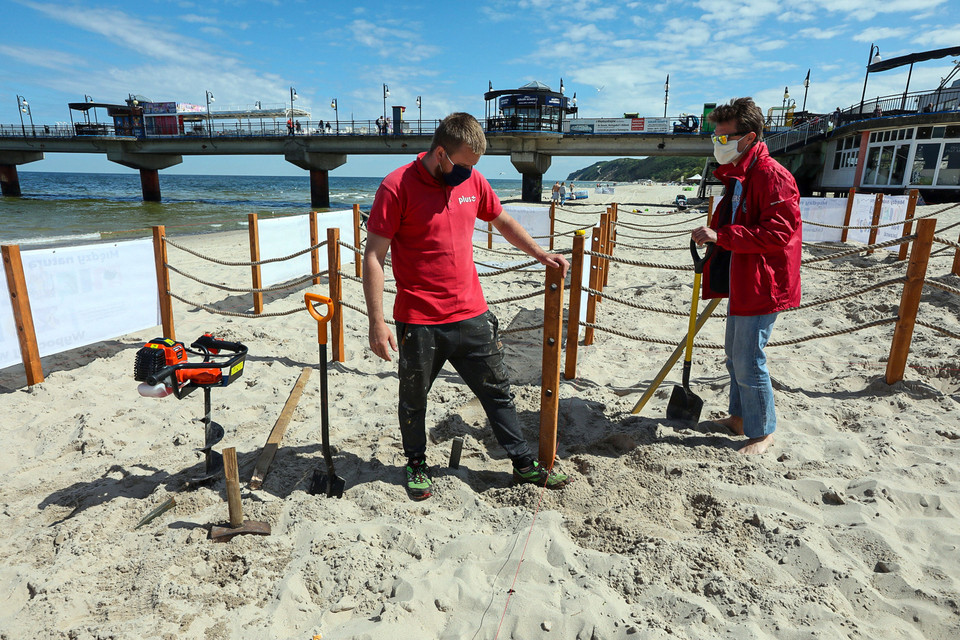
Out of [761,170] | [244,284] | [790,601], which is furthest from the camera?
[244,284]

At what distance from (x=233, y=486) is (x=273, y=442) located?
817 millimetres

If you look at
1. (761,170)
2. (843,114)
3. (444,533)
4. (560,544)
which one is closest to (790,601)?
(560,544)

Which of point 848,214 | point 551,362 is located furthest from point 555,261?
point 848,214

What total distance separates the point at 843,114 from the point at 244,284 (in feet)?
110

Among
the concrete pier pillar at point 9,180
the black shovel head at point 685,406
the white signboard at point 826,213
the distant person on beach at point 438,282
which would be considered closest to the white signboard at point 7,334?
the distant person on beach at point 438,282

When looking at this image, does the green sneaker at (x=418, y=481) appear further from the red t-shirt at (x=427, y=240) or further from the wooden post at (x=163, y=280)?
the wooden post at (x=163, y=280)

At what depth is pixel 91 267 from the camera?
505cm

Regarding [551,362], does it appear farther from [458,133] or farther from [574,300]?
[458,133]

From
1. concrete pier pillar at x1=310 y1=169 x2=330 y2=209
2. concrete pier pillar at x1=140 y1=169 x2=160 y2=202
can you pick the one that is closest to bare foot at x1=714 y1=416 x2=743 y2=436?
concrete pier pillar at x1=310 y1=169 x2=330 y2=209

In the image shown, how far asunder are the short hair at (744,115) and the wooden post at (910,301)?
183 centimetres

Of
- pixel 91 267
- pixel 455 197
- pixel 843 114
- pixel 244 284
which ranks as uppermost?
pixel 843 114

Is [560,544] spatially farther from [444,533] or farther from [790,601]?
[790,601]

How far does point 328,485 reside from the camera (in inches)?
114

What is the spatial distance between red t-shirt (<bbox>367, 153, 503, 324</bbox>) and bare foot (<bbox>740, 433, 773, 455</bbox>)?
5.98ft
